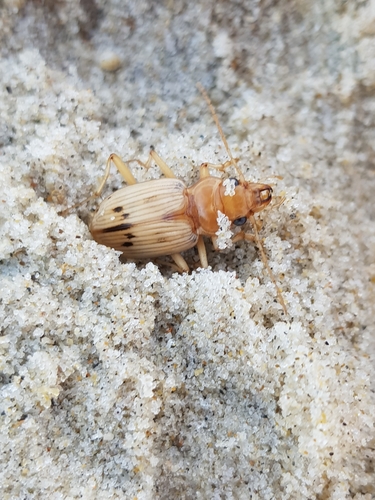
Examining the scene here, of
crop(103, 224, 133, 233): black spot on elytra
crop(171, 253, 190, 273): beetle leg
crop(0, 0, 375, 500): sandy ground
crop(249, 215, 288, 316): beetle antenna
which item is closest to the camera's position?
crop(0, 0, 375, 500): sandy ground

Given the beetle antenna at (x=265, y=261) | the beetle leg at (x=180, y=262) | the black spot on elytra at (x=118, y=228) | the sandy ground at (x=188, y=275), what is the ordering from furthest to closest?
1. the beetle leg at (x=180, y=262)
2. the black spot on elytra at (x=118, y=228)
3. the beetle antenna at (x=265, y=261)
4. the sandy ground at (x=188, y=275)

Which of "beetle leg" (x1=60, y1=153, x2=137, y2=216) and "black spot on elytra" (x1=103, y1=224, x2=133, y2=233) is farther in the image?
"beetle leg" (x1=60, y1=153, x2=137, y2=216)

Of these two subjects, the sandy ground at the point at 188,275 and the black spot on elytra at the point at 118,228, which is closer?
the sandy ground at the point at 188,275

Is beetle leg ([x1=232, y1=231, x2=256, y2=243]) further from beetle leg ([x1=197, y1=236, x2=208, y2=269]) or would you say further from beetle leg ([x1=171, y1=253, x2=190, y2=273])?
beetle leg ([x1=171, y1=253, x2=190, y2=273])

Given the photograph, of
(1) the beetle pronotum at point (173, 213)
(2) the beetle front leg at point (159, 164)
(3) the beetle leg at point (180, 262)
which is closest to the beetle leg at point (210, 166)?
(1) the beetle pronotum at point (173, 213)

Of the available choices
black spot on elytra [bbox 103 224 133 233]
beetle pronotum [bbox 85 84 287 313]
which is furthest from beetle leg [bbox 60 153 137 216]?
black spot on elytra [bbox 103 224 133 233]

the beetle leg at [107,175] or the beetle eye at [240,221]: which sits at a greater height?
the beetle leg at [107,175]

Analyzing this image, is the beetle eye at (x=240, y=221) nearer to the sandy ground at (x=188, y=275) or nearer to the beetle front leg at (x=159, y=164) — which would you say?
the sandy ground at (x=188, y=275)

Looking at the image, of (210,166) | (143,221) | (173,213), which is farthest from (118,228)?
(210,166)

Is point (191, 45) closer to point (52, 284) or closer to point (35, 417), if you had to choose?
point (52, 284)
